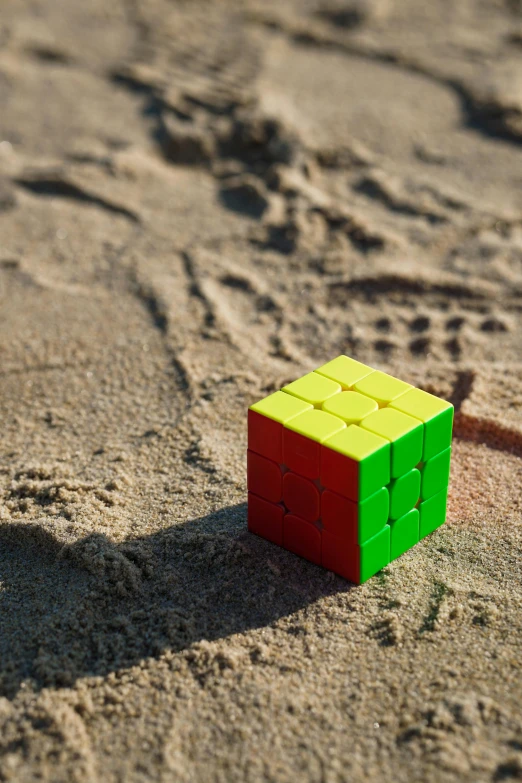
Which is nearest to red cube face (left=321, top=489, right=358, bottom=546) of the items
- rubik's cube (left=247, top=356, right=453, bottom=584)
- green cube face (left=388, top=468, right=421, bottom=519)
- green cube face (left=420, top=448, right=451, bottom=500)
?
rubik's cube (left=247, top=356, right=453, bottom=584)

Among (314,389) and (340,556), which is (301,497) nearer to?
(340,556)

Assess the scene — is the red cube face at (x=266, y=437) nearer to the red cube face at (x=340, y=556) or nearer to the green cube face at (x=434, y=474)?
the red cube face at (x=340, y=556)

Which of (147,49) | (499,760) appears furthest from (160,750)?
(147,49)

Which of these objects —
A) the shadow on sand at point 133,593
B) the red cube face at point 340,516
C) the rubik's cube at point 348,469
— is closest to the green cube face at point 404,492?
the rubik's cube at point 348,469

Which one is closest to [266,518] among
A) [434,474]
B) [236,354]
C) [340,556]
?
[340,556]

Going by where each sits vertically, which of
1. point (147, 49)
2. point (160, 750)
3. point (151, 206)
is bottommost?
point (160, 750)

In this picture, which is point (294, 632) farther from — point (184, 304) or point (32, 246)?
point (32, 246)

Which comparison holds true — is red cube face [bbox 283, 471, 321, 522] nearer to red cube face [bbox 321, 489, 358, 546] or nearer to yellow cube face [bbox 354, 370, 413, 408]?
red cube face [bbox 321, 489, 358, 546]
